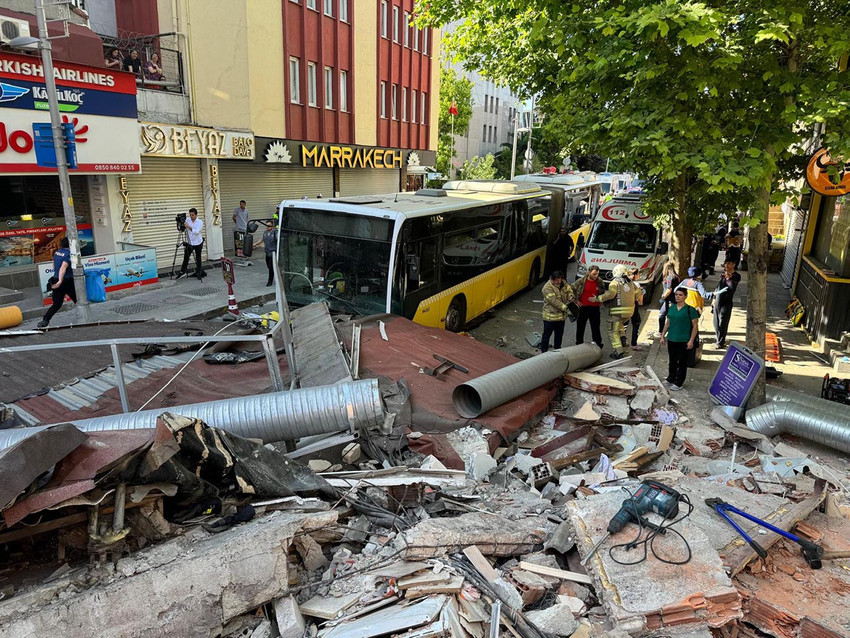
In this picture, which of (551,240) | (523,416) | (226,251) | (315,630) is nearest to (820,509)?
(523,416)

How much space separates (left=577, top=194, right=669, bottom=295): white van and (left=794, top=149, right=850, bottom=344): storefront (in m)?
3.60

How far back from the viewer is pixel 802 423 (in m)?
7.08

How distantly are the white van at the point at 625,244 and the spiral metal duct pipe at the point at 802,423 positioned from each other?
874 centimetres

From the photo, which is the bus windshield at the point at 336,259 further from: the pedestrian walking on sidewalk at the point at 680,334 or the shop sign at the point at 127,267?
the shop sign at the point at 127,267

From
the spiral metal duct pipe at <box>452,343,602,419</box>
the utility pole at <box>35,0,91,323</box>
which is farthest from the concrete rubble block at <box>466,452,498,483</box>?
the utility pole at <box>35,0,91,323</box>

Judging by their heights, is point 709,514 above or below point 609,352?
above

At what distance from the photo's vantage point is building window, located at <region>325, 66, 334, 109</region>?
2524 cm

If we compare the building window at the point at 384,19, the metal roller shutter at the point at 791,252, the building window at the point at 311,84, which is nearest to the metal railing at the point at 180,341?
the metal roller shutter at the point at 791,252

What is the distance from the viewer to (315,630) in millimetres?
3580

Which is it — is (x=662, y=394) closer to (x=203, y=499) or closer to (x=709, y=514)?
(x=709, y=514)

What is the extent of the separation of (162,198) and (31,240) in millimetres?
4187

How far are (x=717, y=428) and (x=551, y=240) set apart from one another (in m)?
12.8

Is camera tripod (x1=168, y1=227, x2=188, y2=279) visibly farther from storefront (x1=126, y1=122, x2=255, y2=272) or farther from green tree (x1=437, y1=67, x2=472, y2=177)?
green tree (x1=437, y1=67, x2=472, y2=177)

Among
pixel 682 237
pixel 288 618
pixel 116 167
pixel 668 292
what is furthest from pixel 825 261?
pixel 116 167
